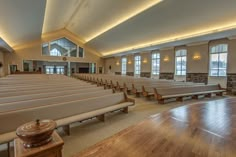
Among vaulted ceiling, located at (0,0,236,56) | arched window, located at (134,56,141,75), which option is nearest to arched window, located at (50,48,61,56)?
vaulted ceiling, located at (0,0,236,56)

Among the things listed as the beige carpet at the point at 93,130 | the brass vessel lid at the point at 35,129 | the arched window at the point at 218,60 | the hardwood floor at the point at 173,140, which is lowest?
the beige carpet at the point at 93,130

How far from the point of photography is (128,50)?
1432 centimetres

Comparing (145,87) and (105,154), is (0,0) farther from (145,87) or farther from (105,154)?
(105,154)

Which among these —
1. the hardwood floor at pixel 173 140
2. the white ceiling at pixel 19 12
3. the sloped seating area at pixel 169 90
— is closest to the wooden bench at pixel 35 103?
the hardwood floor at pixel 173 140

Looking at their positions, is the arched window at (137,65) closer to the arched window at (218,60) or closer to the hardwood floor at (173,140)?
the arched window at (218,60)

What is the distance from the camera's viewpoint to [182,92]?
613cm

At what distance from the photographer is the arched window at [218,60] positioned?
8.65 m

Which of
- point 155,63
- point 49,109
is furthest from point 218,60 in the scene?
point 49,109

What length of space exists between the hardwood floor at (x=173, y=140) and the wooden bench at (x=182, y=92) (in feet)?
9.05

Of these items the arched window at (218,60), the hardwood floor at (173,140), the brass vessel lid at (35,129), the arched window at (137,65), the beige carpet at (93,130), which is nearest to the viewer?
the brass vessel lid at (35,129)

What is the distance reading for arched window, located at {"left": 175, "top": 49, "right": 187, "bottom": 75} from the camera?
10828 mm

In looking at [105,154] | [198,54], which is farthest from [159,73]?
[105,154]

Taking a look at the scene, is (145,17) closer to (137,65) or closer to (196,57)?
(196,57)

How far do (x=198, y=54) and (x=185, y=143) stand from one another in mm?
9332
